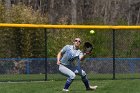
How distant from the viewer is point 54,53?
2111 centimetres

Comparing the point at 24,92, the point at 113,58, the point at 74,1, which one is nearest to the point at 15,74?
the point at 113,58

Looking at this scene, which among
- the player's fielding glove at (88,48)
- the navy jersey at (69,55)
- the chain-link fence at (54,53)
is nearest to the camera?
the navy jersey at (69,55)

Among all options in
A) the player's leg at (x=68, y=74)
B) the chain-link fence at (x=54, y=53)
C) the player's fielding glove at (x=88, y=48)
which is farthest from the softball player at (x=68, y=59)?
the chain-link fence at (x=54, y=53)

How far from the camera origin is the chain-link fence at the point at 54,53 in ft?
64.9

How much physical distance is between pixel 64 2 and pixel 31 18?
20838mm

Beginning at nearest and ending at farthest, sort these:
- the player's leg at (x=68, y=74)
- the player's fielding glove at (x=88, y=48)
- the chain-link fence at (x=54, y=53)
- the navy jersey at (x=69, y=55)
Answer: the player's leg at (x=68, y=74)
the navy jersey at (x=69, y=55)
the player's fielding glove at (x=88, y=48)
the chain-link fence at (x=54, y=53)

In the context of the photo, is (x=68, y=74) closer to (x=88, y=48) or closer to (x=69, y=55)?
(x=69, y=55)

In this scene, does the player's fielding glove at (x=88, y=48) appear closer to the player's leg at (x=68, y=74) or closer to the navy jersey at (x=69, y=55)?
the navy jersey at (x=69, y=55)

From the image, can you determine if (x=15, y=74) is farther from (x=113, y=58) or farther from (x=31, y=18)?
(x=31, y=18)

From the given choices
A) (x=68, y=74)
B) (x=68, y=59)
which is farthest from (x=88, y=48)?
(x=68, y=74)

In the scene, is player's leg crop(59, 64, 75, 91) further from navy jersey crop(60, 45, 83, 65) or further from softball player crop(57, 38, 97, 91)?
navy jersey crop(60, 45, 83, 65)

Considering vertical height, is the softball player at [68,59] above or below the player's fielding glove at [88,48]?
below

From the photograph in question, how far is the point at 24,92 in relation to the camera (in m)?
13.8

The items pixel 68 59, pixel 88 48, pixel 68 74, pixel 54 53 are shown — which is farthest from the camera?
pixel 54 53
